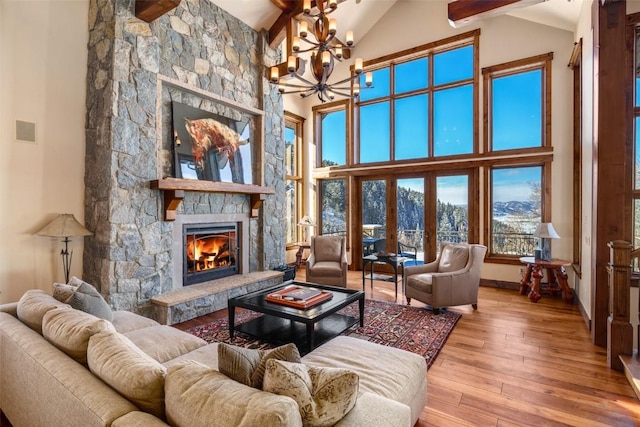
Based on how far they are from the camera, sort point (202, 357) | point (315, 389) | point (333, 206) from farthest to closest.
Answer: point (333, 206) < point (202, 357) < point (315, 389)

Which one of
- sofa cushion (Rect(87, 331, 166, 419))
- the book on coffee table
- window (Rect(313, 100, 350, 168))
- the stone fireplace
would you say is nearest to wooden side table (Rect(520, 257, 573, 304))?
the book on coffee table

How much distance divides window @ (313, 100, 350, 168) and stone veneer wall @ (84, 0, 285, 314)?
3333 millimetres

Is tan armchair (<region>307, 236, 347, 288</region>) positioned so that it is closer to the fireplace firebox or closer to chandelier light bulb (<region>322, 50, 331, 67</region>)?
the fireplace firebox

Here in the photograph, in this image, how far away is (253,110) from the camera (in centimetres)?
542

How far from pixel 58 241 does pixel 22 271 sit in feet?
1.40

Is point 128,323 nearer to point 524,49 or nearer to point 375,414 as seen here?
point 375,414

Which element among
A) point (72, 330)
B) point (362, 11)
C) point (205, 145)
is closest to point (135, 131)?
point (205, 145)

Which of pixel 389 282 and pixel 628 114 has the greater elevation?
pixel 628 114

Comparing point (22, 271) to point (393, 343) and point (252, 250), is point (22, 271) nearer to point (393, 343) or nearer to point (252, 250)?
point (252, 250)

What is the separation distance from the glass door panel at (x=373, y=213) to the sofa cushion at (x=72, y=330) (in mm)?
5738

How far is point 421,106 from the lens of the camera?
21.5 feet

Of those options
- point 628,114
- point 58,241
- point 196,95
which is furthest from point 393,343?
point 196,95

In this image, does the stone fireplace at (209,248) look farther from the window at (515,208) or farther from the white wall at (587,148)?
the white wall at (587,148)

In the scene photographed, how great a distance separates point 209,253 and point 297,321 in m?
2.45
